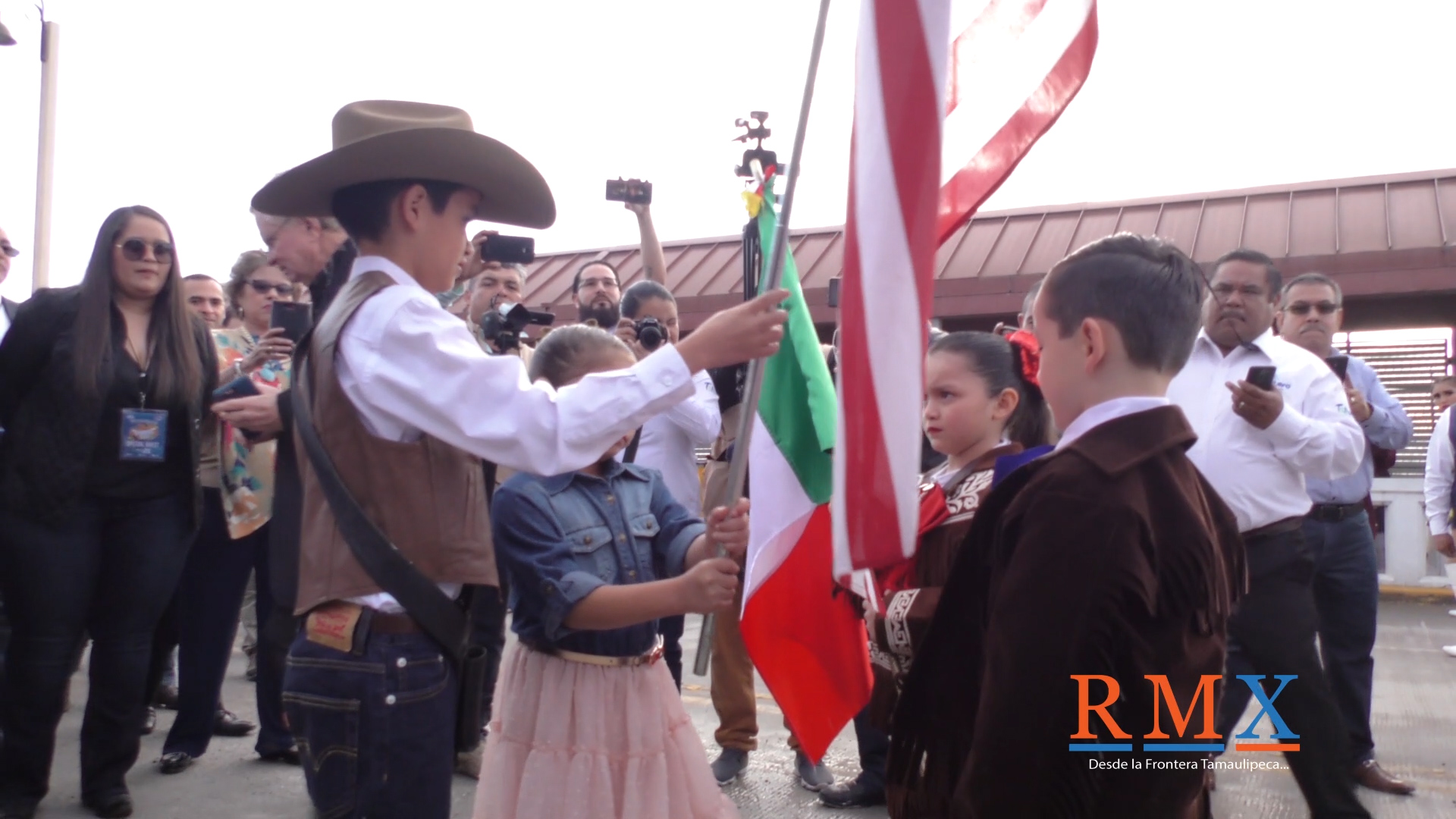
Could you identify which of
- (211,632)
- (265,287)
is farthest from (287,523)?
(265,287)

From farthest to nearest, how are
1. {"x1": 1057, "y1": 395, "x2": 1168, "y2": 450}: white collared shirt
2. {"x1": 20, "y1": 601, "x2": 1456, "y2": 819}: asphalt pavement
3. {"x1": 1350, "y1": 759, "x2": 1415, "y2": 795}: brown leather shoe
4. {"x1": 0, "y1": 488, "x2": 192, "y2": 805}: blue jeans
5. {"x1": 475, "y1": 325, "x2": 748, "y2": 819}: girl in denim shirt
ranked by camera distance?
{"x1": 1350, "y1": 759, "x2": 1415, "y2": 795}: brown leather shoe, {"x1": 20, "y1": 601, "x2": 1456, "y2": 819}: asphalt pavement, {"x1": 0, "y1": 488, "x2": 192, "y2": 805}: blue jeans, {"x1": 475, "y1": 325, "x2": 748, "y2": 819}: girl in denim shirt, {"x1": 1057, "y1": 395, "x2": 1168, "y2": 450}: white collared shirt

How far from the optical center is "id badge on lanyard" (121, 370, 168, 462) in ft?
13.1

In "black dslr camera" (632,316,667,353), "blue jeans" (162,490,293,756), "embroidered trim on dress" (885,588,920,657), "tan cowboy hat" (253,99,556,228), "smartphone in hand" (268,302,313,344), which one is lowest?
"blue jeans" (162,490,293,756)

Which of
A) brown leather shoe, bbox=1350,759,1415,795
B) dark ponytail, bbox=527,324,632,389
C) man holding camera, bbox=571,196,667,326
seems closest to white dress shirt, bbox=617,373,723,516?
man holding camera, bbox=571,196,667,326

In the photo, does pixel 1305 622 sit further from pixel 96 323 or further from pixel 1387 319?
pixel 1387 319

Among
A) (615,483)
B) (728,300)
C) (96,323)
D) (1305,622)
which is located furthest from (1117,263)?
(728,300)

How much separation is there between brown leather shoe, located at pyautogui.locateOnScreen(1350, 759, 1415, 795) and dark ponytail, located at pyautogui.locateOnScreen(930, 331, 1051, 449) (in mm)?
2428

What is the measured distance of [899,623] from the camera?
8.89 feet

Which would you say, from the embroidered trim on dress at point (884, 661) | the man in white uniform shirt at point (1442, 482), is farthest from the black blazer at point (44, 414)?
the man in white uniform shirt at point (1442, 482)

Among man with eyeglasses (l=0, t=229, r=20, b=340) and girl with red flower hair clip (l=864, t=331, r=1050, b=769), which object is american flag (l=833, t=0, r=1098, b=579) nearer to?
A: girl with red flower hair clip (l=864, t=331, r=1050, b=769)

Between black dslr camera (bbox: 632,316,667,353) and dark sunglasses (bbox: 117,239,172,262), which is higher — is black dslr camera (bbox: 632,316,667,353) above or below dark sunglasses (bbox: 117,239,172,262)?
below

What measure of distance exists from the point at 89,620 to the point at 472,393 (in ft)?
9.05

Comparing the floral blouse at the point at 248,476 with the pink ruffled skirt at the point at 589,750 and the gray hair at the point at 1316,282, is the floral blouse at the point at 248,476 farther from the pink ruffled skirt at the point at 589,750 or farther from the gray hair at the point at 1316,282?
the gray hair at the point at 1316,282

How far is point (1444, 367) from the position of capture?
13.2 m
